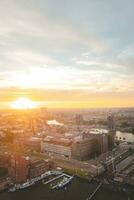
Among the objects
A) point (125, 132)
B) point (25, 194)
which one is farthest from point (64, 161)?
point (125, 132)

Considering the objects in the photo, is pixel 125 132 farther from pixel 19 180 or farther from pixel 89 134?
pixel 19 180

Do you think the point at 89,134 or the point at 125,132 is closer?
the point at 89,134

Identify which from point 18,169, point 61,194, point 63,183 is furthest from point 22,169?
point 61,194

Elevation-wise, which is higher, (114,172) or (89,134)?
(89,134)

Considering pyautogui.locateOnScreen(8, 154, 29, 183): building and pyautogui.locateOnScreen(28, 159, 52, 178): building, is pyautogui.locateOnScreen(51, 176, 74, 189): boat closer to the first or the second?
pyautogui.locateOnScreen(28, 159, 52, 178): building

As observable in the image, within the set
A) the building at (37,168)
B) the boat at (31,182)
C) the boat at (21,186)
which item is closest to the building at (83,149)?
the building at (37,168)

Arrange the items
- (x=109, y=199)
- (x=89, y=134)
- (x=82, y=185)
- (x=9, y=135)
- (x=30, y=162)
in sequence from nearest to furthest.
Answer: (x=109, y=199) < (x=82, y=185) < (x=30, y=162) < (x=89, y=134) < (x=9, y=135)

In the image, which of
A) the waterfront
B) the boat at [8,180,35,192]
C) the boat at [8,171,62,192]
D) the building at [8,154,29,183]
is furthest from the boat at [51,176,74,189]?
the building at [8,154,29,183]

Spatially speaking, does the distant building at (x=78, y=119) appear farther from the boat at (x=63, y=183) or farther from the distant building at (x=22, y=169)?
the boat at (x=63, y=183)

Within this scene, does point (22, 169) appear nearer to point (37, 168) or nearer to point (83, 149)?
point (37, 168)
